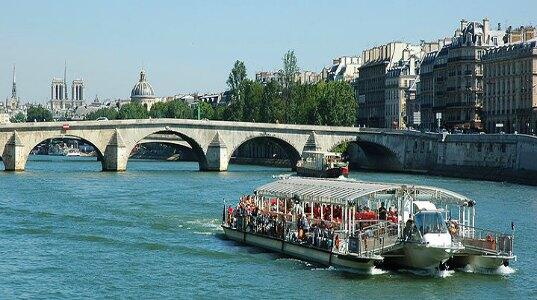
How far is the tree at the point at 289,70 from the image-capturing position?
11125 cm

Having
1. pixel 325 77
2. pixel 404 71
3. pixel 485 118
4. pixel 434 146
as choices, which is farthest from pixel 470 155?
pixel 325 77

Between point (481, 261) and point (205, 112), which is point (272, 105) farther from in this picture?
point (481, 261)

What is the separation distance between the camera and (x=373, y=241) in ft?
102

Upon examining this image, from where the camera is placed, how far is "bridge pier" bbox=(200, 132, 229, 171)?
284ft

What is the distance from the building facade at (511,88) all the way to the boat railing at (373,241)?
184 ft

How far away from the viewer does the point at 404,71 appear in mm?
118812

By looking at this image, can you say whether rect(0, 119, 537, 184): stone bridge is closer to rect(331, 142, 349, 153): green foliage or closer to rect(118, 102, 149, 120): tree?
rect(331, 142, 349, 153): green foliage

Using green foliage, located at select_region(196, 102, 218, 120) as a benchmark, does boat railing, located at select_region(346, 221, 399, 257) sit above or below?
below

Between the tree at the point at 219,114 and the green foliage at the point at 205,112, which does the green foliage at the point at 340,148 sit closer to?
the tree at the point at 219,114

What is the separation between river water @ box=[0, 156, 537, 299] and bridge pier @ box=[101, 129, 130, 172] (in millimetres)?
22791

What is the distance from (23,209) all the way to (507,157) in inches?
1361

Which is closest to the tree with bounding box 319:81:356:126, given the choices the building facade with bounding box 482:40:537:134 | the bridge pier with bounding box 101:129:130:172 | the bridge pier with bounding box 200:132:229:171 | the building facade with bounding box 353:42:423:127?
the building facade with bounding box 482:40:537:134

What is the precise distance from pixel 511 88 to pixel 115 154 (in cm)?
2794

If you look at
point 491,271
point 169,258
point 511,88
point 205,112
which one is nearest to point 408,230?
point 491,271
